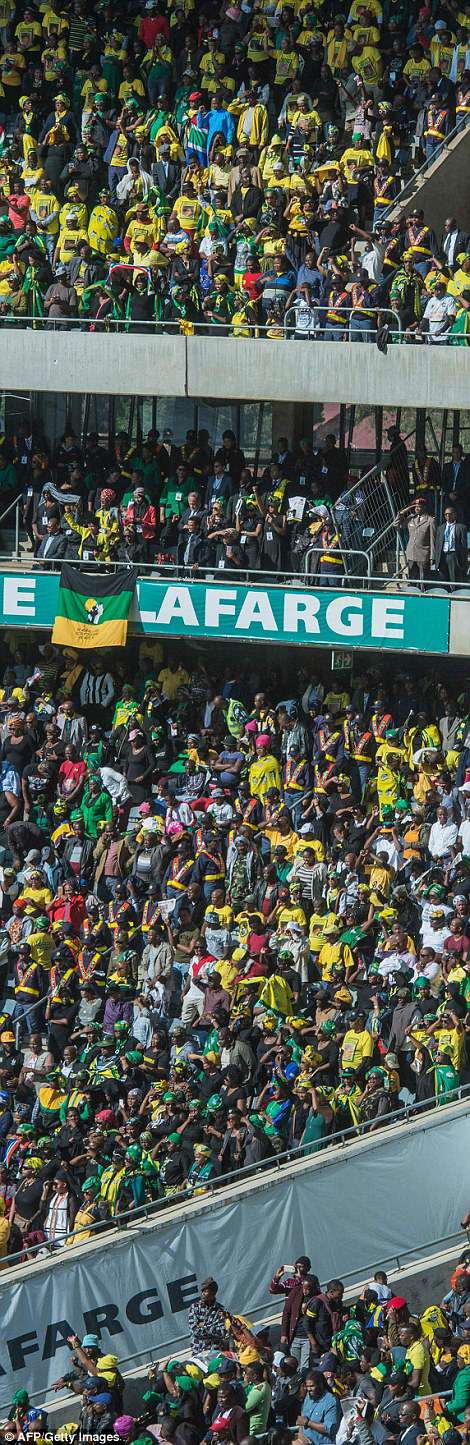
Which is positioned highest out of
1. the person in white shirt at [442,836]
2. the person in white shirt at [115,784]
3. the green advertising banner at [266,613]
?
the green advertising banner at [266,613]

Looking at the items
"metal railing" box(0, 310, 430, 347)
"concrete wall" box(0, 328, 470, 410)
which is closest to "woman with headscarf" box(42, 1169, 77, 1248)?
"concrete wall" box(0, 328, 470, 410)

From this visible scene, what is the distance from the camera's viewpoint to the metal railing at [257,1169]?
17078 mm

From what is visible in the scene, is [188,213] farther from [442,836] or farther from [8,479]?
[442,836]

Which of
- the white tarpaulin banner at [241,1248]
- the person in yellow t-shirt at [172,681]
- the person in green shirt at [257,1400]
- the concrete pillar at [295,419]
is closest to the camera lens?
the person in green shirt at [257,1400]

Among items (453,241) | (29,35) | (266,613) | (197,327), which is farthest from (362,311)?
(29,35)

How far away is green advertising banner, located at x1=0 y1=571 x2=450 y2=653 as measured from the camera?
23.0 m

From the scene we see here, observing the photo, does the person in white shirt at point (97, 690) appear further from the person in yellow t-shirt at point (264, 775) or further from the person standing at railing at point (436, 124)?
the person standing at railing at point (436, 124)

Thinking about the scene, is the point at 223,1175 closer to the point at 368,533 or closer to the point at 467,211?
the point at 368,533

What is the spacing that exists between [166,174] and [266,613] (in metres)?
5.47

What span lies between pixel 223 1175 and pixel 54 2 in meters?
16.3

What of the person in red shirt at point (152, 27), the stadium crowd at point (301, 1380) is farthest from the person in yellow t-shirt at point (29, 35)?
the stadium crowd at point (301, 1380)

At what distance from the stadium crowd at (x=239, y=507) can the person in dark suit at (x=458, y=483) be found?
2 cm

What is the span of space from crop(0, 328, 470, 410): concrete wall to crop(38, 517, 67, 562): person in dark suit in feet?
5.12

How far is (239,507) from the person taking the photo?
23906 mm
